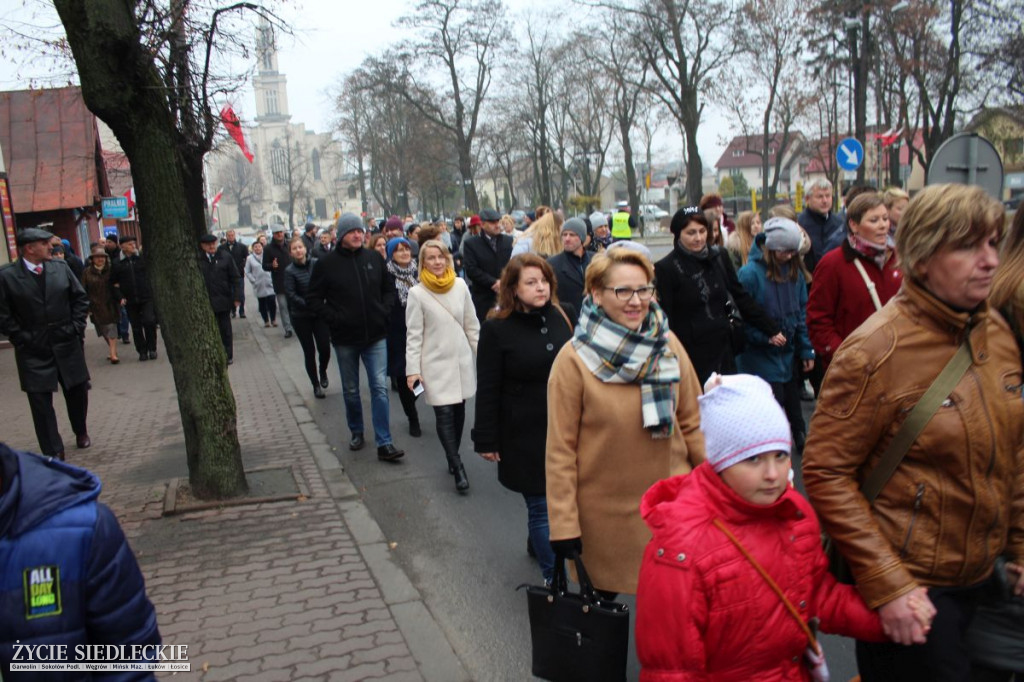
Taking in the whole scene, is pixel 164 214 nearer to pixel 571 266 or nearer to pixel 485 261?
pixel 571 266

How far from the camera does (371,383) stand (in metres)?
7.83

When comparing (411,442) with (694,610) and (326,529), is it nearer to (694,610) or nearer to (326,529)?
(326,529)

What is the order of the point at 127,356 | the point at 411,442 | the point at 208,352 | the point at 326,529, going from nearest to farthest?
the point at 326,529 → the point at 208,352 → the point at 411,442 → the point at 127,356

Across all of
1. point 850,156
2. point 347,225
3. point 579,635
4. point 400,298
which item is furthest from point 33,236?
point 850,156

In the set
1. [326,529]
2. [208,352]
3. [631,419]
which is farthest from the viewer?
[208,352]

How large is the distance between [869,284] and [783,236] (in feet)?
3.89

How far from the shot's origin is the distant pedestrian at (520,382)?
14.4 feet

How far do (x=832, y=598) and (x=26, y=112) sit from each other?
2885 cm

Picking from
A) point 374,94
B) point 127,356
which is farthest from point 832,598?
point 374,94

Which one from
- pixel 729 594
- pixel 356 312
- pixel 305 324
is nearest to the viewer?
pixel 729 594

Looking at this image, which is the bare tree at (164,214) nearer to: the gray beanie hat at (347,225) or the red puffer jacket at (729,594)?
the gray beanie hat at (347,225)

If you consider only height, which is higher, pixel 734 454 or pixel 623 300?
pixel 623 300

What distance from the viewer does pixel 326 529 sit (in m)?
5.92

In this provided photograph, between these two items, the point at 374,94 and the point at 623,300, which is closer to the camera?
the point at 623,300
